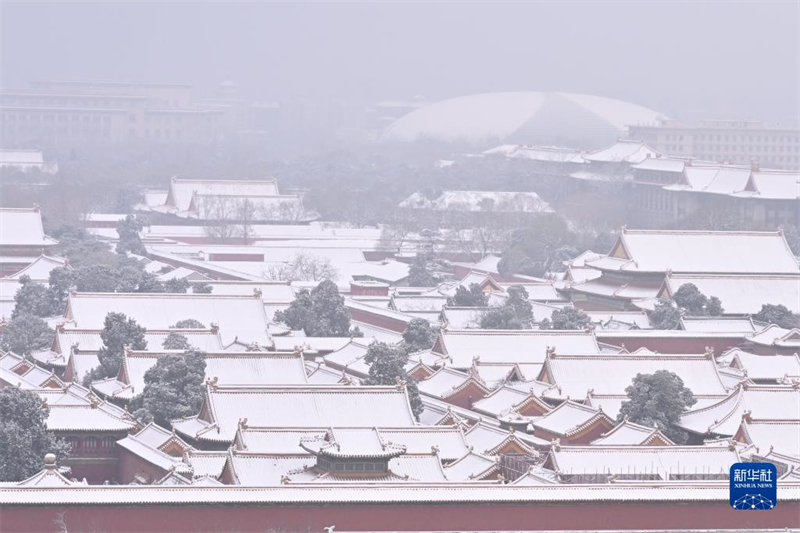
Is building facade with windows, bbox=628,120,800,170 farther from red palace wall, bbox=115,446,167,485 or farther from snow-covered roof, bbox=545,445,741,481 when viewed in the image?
snow-covered roof, bbox=545,445,741,481

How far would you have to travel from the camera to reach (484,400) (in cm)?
2934

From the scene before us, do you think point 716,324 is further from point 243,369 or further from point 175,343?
point 243,369

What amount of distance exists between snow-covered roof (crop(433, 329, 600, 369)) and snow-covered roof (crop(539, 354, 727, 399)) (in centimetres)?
219

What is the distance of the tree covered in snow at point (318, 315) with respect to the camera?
36312 mm

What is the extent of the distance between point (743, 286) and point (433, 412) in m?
11.3

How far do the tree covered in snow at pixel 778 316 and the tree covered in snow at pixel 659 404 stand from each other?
8.01 meters

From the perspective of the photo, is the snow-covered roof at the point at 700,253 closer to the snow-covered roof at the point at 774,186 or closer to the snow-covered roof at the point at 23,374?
the snow-covered roof at the point at 23,374

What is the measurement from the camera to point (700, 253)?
133 ft

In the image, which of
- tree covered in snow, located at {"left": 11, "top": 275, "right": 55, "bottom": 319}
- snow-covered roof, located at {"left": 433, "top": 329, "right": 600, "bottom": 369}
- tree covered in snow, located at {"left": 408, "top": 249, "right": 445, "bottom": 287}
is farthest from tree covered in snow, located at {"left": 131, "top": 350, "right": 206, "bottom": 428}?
tree covered in snow, located at {"left": 408, "top": 249, "right": 445, "bottom": 287}

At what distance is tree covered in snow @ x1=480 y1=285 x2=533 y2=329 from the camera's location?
119 ft

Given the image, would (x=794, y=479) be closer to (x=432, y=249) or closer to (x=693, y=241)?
(x=693, y=241)

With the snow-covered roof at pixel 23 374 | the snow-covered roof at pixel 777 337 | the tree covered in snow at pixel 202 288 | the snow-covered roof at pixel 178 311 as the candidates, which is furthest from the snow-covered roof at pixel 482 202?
the snow-covered roof at pixel 23 374

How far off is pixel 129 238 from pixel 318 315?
15.3m

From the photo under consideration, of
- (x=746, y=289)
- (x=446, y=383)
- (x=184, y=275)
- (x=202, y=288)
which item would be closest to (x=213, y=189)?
(x=184, y=275)
